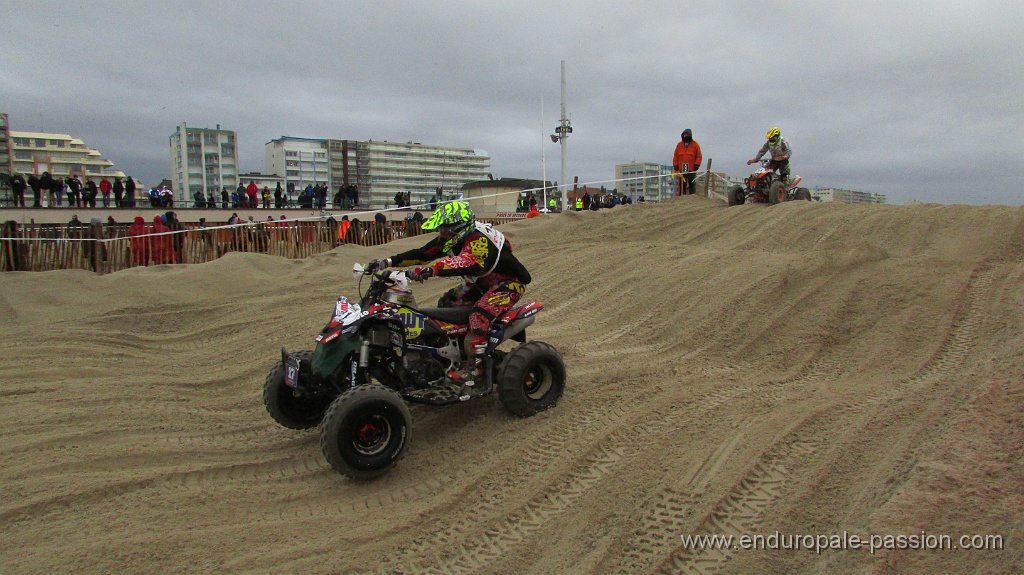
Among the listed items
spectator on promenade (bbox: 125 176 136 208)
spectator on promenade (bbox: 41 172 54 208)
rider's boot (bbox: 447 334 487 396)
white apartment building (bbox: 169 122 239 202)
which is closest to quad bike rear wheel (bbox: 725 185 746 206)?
rider's boot (bbox: 447 334 487 396)

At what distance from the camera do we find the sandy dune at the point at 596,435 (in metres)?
3.39

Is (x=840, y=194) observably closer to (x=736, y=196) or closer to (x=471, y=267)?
(x=736, y=196)

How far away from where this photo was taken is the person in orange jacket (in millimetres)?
16547

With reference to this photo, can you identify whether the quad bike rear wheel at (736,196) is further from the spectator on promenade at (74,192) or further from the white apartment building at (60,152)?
the white apartment building at (60,152)

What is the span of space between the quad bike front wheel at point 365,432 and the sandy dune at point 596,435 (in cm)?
19

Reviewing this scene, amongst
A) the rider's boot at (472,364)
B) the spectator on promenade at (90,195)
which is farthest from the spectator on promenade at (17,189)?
the rider's boot at (472,364)

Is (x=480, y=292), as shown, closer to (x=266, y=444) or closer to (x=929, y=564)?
(x=266, y=444)

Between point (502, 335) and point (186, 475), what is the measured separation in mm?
2515

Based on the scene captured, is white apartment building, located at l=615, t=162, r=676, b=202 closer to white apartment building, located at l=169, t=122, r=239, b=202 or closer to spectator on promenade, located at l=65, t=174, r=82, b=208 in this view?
spectator on promenade, located at l=65, t=174, r=82, b=208

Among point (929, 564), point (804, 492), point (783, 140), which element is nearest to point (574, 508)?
point (804, 492)

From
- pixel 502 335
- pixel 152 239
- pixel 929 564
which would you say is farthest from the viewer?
pixel 152 239

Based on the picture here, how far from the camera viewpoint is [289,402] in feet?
15.9

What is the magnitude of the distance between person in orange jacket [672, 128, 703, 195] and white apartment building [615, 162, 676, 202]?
36cm

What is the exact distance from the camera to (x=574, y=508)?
12.6ft
